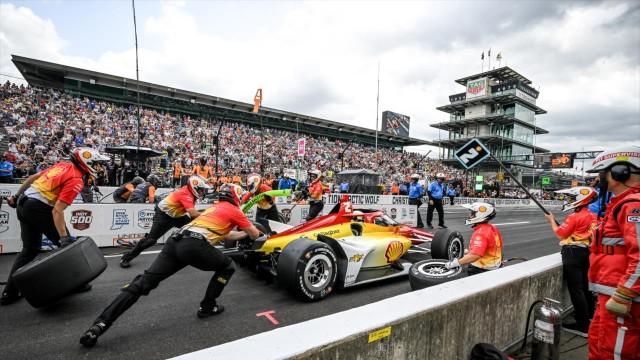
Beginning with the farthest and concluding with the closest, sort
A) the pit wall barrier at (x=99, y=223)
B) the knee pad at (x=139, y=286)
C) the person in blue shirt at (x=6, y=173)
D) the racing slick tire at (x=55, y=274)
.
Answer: the person in blue shirt at (x=6, y=173) → the pit wall barrier at (x=99, y=223) → the racing slick tire at (x=55, y=274) → the knee pad at (x=139, y=286)

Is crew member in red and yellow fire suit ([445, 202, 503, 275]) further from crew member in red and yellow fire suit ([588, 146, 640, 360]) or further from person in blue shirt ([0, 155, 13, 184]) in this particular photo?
person in blue shirt ([0, 155, 13, 184])

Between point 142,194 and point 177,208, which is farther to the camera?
point 142,194

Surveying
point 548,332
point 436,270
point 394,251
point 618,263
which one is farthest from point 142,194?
point 618,263

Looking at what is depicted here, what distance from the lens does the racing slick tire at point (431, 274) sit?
370 cm

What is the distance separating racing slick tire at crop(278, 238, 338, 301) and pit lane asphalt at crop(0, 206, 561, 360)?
0.17 m

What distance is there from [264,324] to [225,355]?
2.09m

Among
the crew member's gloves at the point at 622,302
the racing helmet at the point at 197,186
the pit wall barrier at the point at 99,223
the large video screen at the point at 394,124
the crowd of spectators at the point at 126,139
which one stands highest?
the large video screen at the point at 394,124

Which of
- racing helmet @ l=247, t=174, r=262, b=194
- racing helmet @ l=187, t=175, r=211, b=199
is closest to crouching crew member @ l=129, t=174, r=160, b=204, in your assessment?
racing helmet @ l=247, t=174, r=262, b=194

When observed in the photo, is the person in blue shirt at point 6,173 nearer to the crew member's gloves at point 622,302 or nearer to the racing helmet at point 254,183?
the racing helmet at point 254,183

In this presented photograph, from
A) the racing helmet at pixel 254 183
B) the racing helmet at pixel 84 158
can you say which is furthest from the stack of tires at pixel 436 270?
the racing helmet at pixel 84 158

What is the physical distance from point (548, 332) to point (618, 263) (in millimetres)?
715

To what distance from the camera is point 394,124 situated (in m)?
50.4

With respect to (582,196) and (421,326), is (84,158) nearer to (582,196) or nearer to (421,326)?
(421,326)

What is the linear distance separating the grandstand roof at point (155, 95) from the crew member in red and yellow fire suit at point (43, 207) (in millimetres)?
13565
